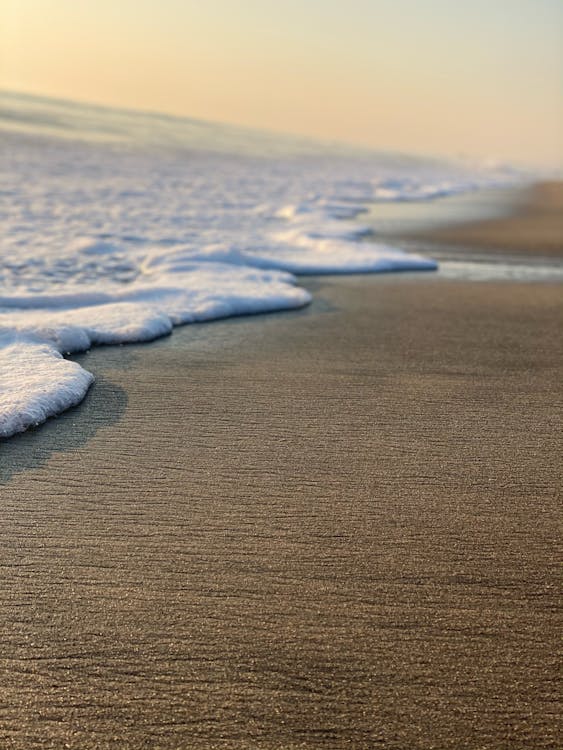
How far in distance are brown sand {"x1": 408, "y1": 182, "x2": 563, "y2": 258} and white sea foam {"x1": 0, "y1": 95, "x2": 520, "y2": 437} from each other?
0.95m

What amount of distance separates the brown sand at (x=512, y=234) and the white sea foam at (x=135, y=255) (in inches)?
37.3

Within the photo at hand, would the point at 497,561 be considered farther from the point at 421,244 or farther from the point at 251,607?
the point at 421,244

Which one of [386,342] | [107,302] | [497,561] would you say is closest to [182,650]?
[497,561]

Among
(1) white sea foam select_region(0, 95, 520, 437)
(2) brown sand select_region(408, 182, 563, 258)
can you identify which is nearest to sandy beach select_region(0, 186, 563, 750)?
(1) white sea foam select_region(0, 95, 520, 437)

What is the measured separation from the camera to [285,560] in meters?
1.70

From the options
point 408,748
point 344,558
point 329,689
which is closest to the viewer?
point 408,748

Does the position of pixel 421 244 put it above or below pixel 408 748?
above

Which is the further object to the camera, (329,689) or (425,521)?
(425,521)

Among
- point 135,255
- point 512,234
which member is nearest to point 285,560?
point 135,255

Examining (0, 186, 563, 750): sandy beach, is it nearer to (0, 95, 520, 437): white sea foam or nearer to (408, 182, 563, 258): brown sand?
(0, 95, 520, 437): white sea foam

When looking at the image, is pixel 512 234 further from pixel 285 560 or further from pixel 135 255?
pixel 285 560

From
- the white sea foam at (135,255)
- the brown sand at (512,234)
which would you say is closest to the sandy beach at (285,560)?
the white sea foam at (135,255)

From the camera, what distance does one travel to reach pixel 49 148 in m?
18.6

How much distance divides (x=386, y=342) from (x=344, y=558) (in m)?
2.08
